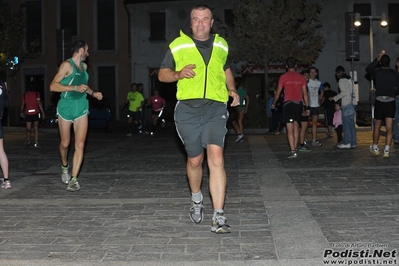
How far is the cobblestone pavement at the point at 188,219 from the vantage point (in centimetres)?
533

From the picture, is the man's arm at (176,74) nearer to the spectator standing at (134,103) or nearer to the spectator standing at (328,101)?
the spectator standing at (328,101)

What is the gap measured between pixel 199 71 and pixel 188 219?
1.60 meters

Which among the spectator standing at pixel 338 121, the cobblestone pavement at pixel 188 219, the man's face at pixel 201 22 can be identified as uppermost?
the man's face at pixel 201 22

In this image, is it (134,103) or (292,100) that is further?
(134,103)

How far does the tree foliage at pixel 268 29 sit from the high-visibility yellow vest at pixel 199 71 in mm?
22141

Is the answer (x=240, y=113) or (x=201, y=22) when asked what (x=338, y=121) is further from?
(x=201, y=22)

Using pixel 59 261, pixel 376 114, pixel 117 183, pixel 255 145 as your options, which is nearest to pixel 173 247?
pixel 59 261

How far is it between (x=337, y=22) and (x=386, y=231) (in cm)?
3234

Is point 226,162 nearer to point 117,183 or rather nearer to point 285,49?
point 117,183

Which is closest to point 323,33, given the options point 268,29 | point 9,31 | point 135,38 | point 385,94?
point 268,29

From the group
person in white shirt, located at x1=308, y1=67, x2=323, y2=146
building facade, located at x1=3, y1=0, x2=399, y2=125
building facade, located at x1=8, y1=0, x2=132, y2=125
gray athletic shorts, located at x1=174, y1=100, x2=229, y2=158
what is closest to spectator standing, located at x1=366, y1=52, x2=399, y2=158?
person in white shirt, located at x1=308, y1=67, x2=323, y2=146

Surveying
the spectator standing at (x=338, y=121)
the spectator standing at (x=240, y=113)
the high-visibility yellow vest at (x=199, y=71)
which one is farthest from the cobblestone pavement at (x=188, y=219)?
the spectator standing at (x=240, y=113)

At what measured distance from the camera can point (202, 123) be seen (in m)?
6.22

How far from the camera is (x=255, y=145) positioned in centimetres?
1673
